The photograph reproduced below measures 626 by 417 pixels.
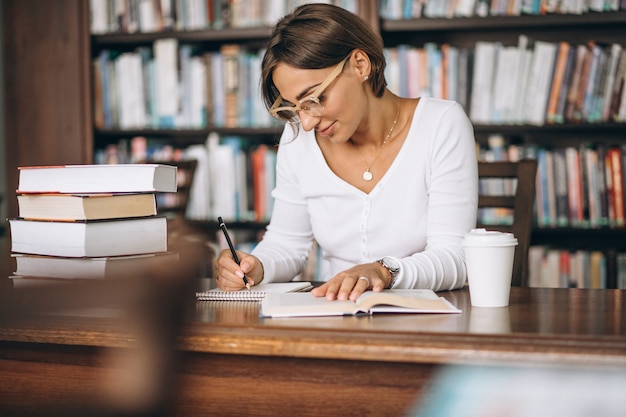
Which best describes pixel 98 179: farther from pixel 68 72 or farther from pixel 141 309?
pixel 68 72

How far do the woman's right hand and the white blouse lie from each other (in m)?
0.09

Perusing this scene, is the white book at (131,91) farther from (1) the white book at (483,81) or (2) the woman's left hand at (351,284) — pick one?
(2) the woman's left hand at (351,284)

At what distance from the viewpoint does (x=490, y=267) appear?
1.09 m

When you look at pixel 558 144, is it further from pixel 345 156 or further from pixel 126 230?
pixel 126 230

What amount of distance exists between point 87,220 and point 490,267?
596mm

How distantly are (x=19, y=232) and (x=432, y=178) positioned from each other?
809mm

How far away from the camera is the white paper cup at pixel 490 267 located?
3.58 ft

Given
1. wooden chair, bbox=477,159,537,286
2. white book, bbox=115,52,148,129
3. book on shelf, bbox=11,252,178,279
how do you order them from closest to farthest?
book on shelf, bbox=11,252,178,279, wooden chair, bbox=477,159,537,286, white book, bbox=115,52,148,129

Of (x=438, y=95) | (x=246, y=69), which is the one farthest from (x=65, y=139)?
(x=438, y=95)

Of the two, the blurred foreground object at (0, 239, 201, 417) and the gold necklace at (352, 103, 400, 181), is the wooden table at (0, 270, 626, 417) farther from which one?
the gold necklace at (352, 103, 400, 181)

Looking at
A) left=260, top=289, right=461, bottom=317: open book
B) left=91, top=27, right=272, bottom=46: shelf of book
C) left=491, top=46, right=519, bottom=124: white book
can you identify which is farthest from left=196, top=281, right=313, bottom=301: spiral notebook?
left=91, top=27, right=272, bottom=46: shelf of book

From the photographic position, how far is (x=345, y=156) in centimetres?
173

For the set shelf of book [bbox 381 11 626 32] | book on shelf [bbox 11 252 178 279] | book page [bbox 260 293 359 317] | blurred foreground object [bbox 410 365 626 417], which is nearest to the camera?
blurred foreground object [bbox 410 365 626 417]

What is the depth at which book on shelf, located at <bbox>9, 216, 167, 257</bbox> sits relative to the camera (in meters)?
1.14
